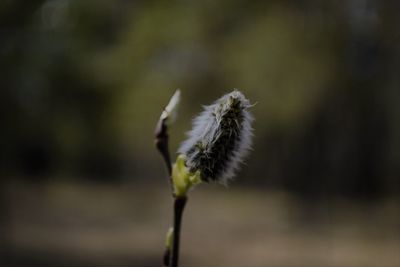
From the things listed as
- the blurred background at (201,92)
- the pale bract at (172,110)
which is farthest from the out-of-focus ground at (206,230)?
the pale bract at (172,110)

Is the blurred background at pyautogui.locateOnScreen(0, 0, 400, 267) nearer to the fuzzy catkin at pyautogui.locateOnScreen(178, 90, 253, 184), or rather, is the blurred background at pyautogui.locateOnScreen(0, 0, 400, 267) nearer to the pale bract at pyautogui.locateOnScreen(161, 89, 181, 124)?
the pale bract at pyautogui.locateOnScreen(161, 89, 181, 124)

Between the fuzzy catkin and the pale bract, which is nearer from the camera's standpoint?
the fuzzy catkin

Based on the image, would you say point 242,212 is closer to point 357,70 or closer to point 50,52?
point 357,70

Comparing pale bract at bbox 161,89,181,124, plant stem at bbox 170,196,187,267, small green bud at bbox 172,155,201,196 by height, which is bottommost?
plant stem at bbox 170,196,187,267

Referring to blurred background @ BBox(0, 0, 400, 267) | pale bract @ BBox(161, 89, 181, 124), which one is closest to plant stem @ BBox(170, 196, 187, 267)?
pale bract @ BBox(161, 89, 181, 124)

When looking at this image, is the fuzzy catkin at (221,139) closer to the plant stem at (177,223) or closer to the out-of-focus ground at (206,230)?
the plant stem at (177,223)

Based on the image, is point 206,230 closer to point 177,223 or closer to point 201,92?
point 201,92

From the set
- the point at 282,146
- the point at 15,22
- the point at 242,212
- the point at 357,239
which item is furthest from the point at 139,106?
the point at 282,146
